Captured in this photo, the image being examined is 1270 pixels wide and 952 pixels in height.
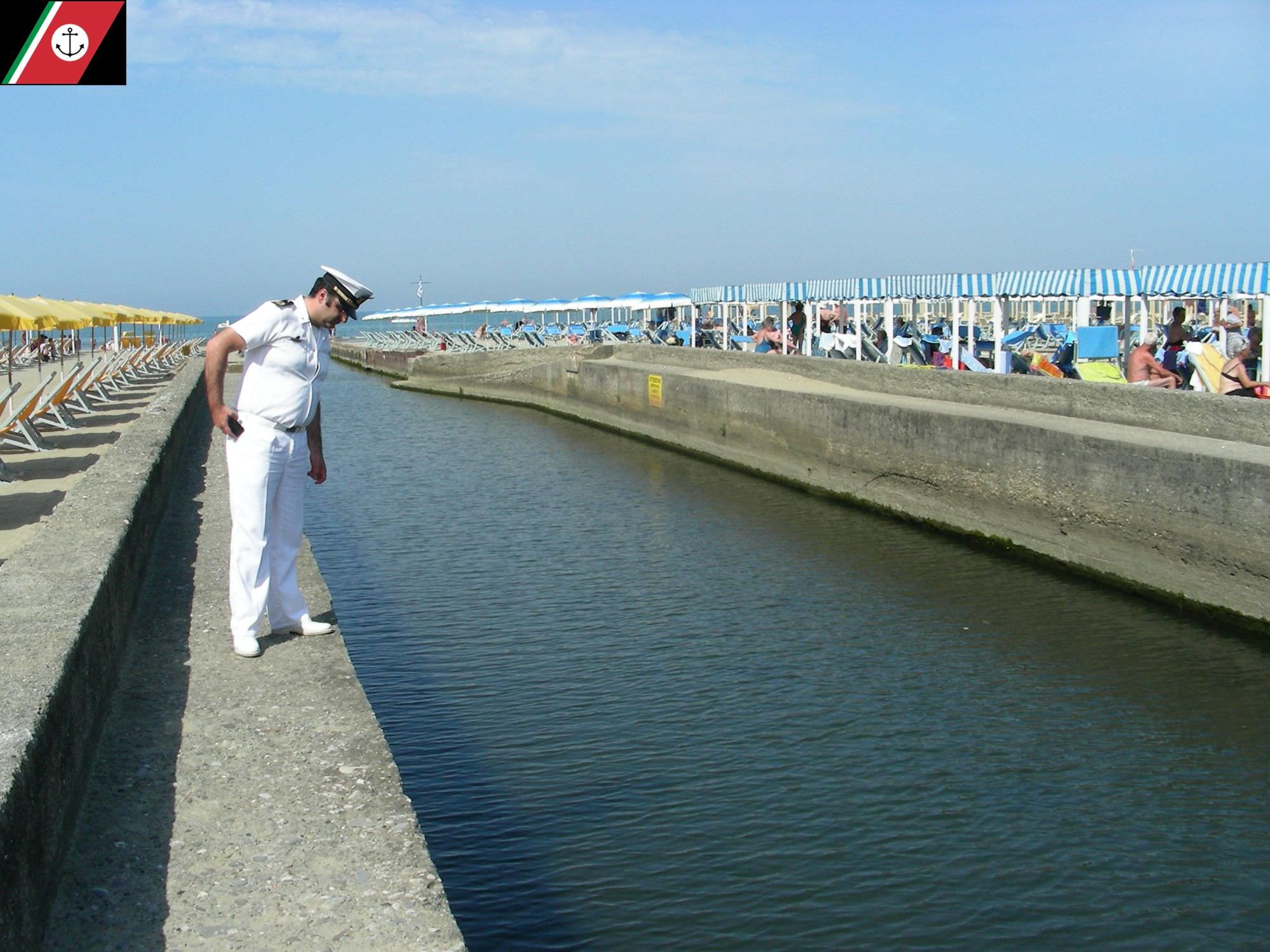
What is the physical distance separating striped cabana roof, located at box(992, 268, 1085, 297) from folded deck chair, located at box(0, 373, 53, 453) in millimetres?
12323

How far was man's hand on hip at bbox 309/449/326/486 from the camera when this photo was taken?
547 cm

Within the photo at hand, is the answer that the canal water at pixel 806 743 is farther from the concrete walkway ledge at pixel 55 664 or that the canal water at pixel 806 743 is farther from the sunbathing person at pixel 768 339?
the sunbathing person at pixel 768 339

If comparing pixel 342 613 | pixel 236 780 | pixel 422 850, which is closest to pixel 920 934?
pixel 422 850

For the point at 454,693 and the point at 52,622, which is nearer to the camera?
the point at 52,622

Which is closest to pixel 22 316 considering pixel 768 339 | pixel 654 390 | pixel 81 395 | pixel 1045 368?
pixel 81 395

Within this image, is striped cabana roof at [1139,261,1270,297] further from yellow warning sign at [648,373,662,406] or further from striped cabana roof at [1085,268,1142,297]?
yellow warning sign at [648,373,662,406]

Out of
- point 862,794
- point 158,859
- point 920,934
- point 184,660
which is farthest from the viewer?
point 862,794

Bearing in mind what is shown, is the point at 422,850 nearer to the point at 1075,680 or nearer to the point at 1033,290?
the point at 1075,680

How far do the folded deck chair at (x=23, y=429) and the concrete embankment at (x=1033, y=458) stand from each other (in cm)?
843

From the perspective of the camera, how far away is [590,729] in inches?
261

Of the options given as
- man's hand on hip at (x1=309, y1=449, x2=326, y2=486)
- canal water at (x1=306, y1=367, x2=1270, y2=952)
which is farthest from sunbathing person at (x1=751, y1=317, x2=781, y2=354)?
man's hand on hip at (x1=309, y1=449, x2=326, y2=486)

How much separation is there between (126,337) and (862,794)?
4283 cm

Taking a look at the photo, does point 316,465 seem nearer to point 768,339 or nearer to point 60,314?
point 60,314

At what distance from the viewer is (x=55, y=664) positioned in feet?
12.1
